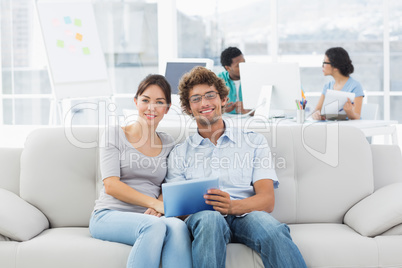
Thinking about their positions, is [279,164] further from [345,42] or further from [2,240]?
[345,42]

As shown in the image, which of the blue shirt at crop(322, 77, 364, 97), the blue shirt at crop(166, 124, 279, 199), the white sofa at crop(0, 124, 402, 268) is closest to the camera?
the white sofa at crop(0, 124, 402, 268)

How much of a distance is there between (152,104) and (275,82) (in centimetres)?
158

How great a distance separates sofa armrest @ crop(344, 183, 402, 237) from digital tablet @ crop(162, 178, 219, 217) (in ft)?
2.08

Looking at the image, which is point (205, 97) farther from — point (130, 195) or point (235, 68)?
point (235, 68)

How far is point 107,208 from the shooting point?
7.09 ft

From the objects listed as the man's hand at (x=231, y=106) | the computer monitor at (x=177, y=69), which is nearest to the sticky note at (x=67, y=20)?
the computer monitor at (x=177, y=69)

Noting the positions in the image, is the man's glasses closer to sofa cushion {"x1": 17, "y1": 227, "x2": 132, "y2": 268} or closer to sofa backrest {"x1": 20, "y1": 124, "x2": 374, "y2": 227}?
sofa backrest {"x1": 20, "y1": 124, "x2": 374, "y2": 227}

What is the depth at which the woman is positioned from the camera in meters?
1.89

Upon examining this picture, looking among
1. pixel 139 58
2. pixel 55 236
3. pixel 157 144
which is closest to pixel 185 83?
pixel 157 144

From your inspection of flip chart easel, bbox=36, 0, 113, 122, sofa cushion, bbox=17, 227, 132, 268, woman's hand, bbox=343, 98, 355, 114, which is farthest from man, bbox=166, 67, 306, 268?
flip chart easel, bbox=36, 0, 113, 122

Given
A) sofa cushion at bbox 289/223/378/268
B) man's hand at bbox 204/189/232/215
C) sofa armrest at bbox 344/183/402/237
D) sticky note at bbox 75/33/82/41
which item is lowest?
sofa cushion at bbox 289/223/378/268

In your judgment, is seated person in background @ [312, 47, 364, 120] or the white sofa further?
seated person in background @ [312, 47, 364, 120]

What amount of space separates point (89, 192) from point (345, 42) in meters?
4.41

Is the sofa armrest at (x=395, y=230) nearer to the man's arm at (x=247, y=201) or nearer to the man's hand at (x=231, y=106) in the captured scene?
the man's arm at (x=247, y=201)
